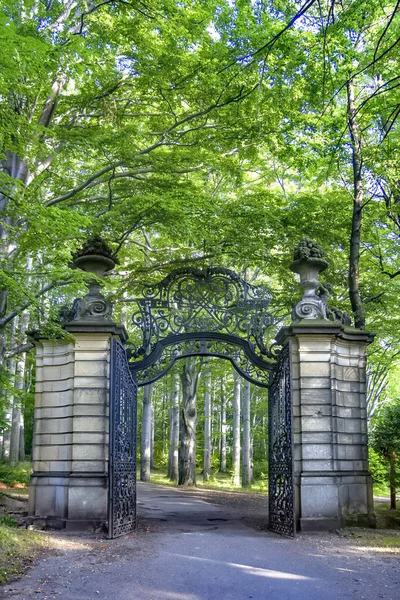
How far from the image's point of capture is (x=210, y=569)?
7.10 metres

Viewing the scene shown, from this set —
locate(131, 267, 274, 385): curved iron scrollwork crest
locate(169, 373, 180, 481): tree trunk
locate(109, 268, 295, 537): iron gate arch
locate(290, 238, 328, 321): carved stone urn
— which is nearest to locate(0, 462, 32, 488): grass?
locate(169, 373, 180, 481): tree trunk

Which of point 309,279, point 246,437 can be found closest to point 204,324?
point 309,279

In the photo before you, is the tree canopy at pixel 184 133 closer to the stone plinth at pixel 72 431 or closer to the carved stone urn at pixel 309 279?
the stone plinth at pixel 72 431

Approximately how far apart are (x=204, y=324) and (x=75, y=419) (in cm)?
311

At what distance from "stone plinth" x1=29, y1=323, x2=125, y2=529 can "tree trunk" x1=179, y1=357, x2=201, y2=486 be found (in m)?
10.9

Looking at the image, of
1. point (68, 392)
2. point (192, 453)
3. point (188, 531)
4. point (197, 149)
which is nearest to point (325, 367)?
point (188, 531)

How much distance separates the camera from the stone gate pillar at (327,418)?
10117 millimetres

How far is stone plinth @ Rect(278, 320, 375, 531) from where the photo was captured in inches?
398

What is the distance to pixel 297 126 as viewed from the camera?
12.2m

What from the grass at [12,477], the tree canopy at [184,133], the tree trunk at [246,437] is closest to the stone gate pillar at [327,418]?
the tree canopy at [184,133]

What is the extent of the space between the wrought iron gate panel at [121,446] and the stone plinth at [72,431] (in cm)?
29

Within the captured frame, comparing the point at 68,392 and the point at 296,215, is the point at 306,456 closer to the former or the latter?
the point at 68,392

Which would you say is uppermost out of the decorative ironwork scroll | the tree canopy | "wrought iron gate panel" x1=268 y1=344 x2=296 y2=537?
the tree canopy

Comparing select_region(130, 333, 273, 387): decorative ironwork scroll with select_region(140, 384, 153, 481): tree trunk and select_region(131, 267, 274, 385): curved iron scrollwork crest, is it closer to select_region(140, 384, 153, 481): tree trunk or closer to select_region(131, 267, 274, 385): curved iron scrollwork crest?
select_region(131, 267, 274, 385): curved iron scrollwork crest
